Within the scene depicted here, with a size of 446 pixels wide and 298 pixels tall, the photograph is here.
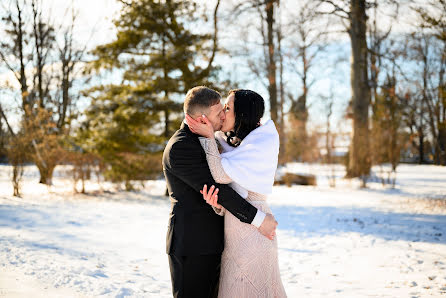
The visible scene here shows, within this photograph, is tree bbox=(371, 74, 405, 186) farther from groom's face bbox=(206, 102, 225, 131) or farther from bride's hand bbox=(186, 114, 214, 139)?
bride's hand bbox=(186, 114, 214, 139)

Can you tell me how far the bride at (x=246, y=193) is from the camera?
2375mm

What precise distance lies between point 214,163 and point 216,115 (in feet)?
1.27

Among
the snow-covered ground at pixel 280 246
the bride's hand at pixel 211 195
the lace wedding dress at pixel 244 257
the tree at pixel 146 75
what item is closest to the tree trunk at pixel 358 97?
the snow-covered ground at pixel 280 246

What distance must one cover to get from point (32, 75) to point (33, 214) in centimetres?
1450

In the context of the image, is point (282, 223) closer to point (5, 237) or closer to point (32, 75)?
Answer: point (5, 237)

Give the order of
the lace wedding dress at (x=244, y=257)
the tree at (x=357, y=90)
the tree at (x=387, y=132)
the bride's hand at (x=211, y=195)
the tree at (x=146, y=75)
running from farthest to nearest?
the tree at (x=387, y=132) → the tree at (x=357, y=90) → the tree at (x=146, y=75) → the lace wedding dress at (x=244, y=257) → the bride's hand at (x=211, y=195)

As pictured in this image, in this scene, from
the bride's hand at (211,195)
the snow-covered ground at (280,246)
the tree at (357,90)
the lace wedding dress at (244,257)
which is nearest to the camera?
the bride's hand at (211,195)

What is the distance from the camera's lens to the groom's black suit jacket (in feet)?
7.73

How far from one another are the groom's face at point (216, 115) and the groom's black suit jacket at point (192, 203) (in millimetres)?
170

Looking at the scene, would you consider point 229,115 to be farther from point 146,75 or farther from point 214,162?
point 146,75

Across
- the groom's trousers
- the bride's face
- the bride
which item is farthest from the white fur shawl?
the groom's trousers

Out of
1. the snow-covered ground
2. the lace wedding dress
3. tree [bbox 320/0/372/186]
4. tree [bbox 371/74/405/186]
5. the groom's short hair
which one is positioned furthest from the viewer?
tree [bbox 371/74/405/186]

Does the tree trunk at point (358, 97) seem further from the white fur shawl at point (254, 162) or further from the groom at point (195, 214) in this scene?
the groom at point (195, 214)

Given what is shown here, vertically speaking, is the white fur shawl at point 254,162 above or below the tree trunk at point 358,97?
below
